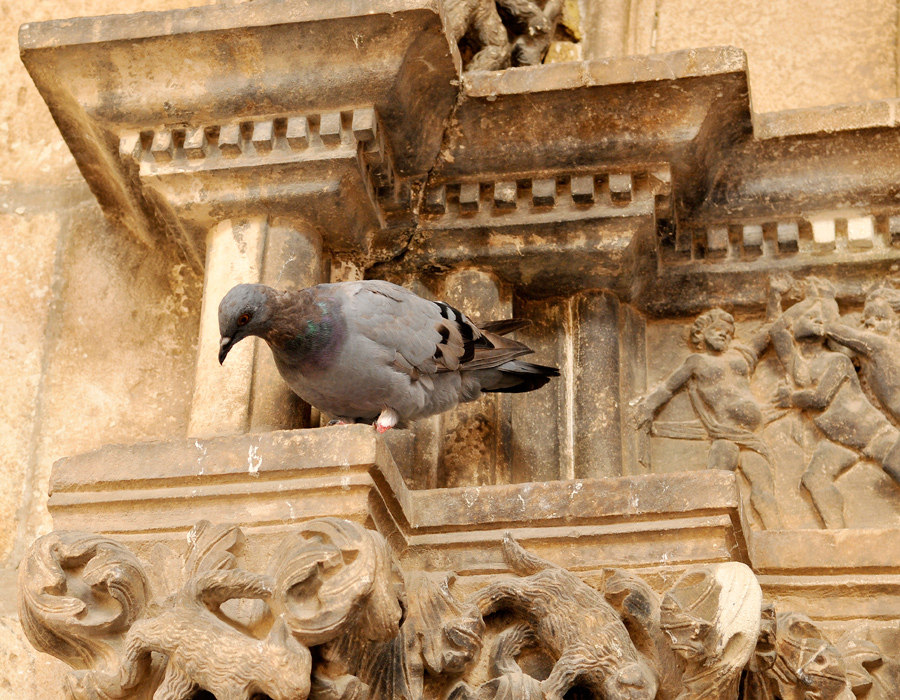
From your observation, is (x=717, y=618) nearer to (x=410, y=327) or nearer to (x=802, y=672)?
(x=802, y=672)

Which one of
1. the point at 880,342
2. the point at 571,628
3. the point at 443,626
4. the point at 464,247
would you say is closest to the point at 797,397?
the point at 880,342

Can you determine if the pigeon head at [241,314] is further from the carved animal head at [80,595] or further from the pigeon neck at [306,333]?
the carved animal head at [80,595]

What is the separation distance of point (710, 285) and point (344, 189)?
0.96 meters

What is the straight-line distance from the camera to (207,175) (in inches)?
118

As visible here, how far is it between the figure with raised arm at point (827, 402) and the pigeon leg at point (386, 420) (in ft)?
3.17

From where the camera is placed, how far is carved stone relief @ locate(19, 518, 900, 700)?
2.16m

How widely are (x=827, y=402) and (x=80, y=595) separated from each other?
1.73m

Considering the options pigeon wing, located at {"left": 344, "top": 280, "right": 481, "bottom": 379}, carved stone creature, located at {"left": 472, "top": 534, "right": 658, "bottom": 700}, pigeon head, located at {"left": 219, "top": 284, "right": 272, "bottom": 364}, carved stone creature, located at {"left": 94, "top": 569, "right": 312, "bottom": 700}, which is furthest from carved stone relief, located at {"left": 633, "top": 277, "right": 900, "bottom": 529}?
carved stone creature, located at {"left": 94, "top": 569, "right": 312, "bottom": 700}

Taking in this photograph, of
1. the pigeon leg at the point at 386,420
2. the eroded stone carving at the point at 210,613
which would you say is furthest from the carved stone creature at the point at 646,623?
the pigeon leg at the point at 386,420

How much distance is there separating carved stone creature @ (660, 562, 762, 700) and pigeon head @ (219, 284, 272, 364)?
97cm

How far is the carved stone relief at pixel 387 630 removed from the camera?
216 centimetres

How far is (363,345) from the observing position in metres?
2.68

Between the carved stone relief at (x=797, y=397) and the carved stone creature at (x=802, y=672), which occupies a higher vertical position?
the carved stone relief at (x=797, y=397)

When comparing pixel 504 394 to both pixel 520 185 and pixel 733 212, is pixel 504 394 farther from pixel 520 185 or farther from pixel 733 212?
pixel 733 212
